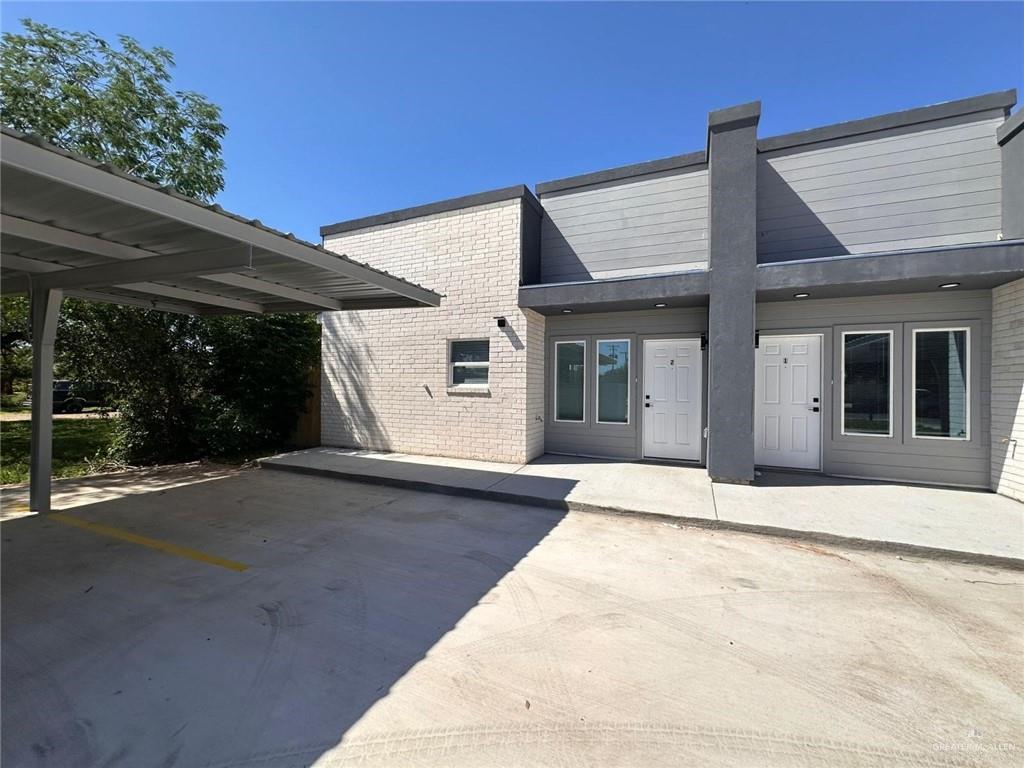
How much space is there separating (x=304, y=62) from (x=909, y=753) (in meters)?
11.6

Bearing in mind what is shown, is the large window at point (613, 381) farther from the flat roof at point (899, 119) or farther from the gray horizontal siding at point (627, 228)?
the flat roof at point (899, 119)

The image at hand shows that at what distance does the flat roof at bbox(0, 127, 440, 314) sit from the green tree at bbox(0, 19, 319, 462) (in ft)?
7.10

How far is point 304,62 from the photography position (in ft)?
26.7

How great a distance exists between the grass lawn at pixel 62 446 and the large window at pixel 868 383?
13.6 metres

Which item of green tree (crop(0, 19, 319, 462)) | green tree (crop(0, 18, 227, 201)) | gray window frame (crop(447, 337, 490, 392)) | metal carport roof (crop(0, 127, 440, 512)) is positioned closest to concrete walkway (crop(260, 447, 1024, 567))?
gray window frame (crop(447, 337, 490, 392))

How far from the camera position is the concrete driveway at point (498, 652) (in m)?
2.03

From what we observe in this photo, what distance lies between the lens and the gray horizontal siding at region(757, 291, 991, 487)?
20.8ft

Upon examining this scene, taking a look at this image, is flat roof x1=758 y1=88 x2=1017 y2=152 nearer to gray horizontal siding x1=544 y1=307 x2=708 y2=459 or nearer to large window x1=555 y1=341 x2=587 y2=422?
gray horizontal siding x1=544 y1=307 x2=708 y2=459

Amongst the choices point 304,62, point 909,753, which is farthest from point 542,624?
point 304,62

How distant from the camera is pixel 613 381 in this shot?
28.0ft

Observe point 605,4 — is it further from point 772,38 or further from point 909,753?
point 909,753

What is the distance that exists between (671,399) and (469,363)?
13.1 ft

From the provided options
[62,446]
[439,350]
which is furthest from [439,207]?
[62,446]

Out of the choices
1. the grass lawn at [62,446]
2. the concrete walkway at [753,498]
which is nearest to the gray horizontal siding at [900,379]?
the concrete walkway at [753,498]
